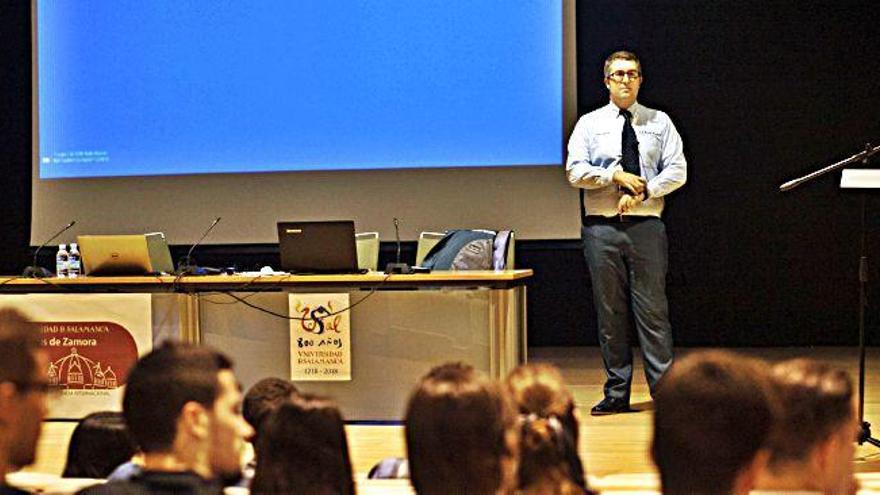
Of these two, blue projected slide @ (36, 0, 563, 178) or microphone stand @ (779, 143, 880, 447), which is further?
blue projected slide @ (36, 0, 563, 178)

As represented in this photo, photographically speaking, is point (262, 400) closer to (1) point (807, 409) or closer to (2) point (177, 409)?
(2) point (177, 409)

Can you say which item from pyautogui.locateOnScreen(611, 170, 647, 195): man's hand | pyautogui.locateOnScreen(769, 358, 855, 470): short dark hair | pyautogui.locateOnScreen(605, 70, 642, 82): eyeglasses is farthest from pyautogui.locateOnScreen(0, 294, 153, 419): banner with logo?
pyautogui.locateOnScreen(769, 358, 855, 470): short dark hair

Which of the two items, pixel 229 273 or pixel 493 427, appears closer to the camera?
pixel 493 427

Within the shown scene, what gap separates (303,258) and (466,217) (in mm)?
1839

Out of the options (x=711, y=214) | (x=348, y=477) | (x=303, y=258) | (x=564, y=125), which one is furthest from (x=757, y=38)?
(x=348, y=477)

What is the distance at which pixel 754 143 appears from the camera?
24.8 feet

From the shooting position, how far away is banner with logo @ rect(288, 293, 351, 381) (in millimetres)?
4996

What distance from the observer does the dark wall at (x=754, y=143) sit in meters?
7.50

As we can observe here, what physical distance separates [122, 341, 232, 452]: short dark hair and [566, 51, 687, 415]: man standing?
3.74 meters

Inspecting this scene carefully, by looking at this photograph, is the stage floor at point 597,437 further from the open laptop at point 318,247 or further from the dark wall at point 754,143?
the dark wall at point 754,143

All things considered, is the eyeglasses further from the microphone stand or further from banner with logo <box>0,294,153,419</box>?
banner with logo <box>0,294,153,419</box>

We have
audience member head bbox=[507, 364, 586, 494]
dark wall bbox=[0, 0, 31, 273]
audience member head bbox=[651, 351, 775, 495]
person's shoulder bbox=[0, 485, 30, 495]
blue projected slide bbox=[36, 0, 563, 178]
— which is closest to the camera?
audience member head bbox=[651, 351, 775, 495]

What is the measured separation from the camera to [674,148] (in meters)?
5.36

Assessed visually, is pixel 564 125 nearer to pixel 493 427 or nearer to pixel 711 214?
pixel 711 214
